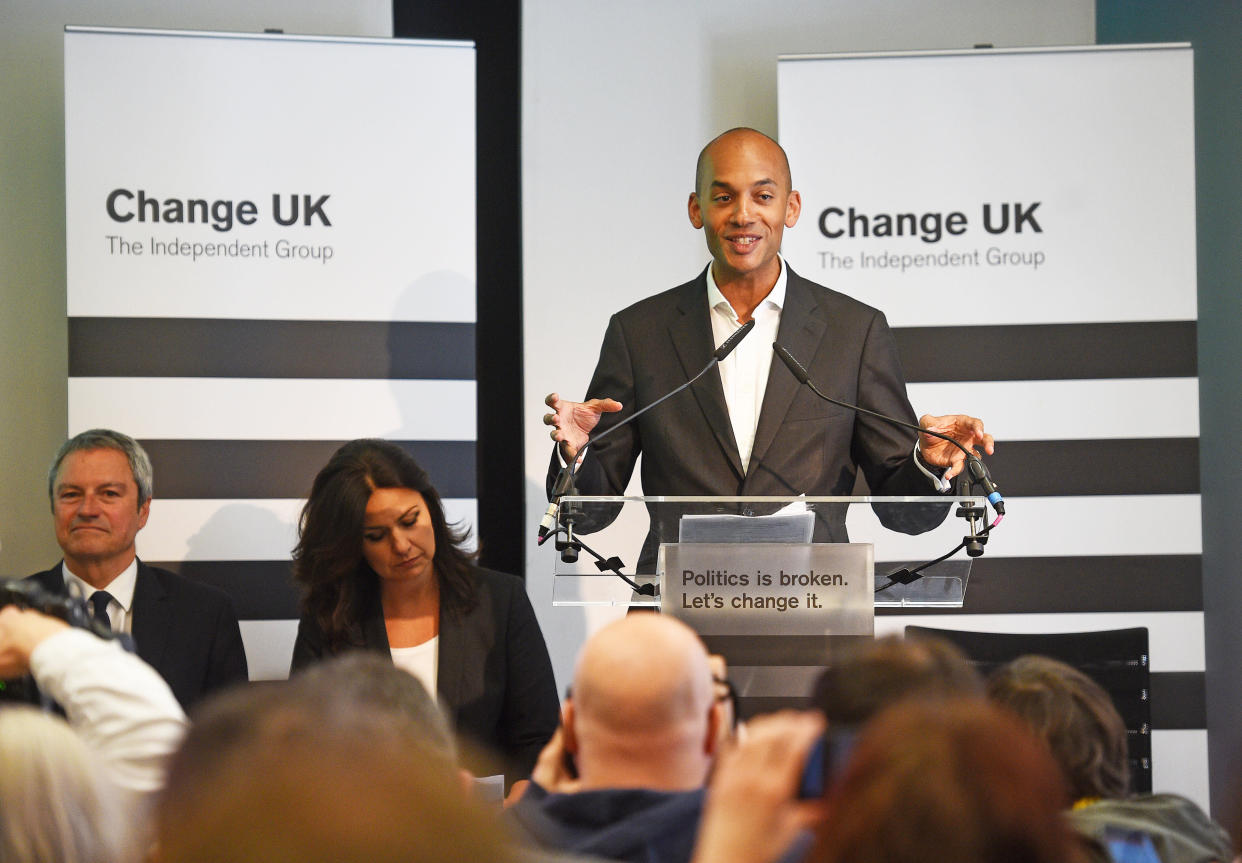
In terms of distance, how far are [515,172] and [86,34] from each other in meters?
1.55

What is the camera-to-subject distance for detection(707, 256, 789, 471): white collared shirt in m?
3.47

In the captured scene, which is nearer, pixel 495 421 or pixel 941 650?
pixel 941 650

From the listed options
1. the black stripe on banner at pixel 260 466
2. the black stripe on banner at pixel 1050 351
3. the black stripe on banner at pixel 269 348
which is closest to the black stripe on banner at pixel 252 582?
the black stripe on banner at pixel 260 466

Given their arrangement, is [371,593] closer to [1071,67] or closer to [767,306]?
[767,306]

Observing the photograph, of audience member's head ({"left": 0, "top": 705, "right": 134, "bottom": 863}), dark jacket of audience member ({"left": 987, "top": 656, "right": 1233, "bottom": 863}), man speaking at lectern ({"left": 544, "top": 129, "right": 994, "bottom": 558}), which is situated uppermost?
man speaking at lectern ({"left": 544, "top": 129, "right": 994, "bottom": 558})

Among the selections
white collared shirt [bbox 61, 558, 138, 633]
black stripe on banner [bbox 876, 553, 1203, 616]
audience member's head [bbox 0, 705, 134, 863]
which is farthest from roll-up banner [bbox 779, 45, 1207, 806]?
audience member's head [bbox 0, 705, 134, 863]

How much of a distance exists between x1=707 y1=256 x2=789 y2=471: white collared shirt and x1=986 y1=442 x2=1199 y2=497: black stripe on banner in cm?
153

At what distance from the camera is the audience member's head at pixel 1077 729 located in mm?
1947

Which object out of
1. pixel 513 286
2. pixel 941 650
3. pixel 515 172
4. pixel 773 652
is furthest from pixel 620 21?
pixel 941 650

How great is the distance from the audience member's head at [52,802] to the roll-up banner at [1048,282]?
3.56 meters

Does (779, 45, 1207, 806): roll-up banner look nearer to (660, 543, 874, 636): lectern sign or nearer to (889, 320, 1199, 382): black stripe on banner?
(889, 320, 1199, 382): black stripe on banner

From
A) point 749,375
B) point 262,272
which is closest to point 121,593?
point 262,272

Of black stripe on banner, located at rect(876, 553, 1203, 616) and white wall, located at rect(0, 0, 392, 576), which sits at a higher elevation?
white wall, located at rect(0, 0, 392, 576)

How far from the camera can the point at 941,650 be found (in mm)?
1782
